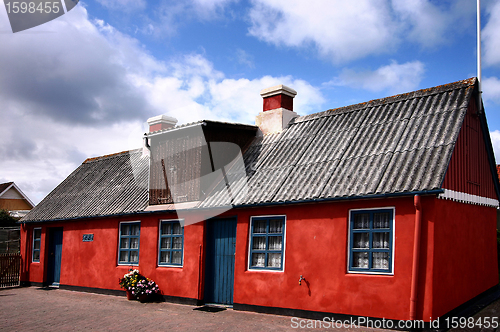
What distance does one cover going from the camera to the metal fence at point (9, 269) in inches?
704

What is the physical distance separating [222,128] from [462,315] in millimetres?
7989

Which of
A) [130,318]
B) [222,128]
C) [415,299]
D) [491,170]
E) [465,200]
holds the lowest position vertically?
[130,318]

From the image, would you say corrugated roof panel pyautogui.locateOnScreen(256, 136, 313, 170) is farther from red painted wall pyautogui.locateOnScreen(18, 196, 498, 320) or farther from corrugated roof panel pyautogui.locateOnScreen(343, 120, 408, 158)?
red painted wall pyautogui.locateOnScreen(18, 196, 498, 320)

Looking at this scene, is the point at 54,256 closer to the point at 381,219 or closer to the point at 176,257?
the point at 176,257

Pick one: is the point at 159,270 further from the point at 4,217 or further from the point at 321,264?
the point at 4,217

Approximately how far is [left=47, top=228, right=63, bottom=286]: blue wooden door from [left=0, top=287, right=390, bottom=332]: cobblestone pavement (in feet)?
11.5

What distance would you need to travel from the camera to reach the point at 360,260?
8.99 meters

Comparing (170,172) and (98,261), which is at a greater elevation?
(170,172)

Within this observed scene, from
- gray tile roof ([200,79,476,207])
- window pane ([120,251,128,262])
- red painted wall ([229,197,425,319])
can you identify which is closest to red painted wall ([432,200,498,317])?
red painted wall ([229,197,425,319])

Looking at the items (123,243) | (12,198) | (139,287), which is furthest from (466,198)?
(12,198)

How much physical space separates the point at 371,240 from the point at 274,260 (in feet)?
8.43

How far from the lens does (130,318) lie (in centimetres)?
1026

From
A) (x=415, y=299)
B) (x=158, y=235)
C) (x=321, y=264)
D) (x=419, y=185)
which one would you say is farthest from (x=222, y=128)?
(x=415, y=299)

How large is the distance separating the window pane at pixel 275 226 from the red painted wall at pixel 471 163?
380cm
